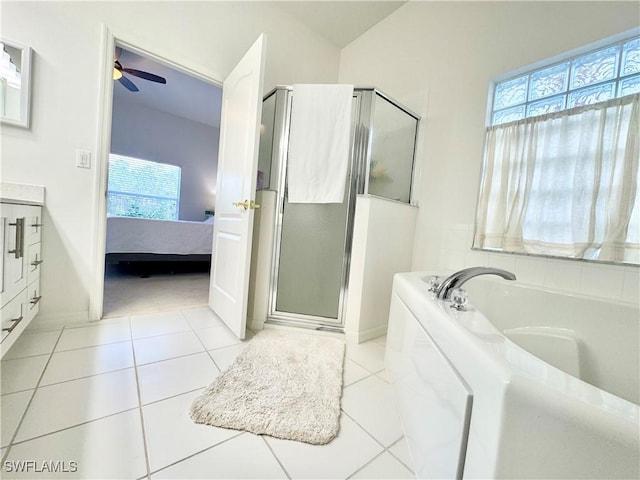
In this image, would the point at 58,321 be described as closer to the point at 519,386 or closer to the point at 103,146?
the point at 103,146

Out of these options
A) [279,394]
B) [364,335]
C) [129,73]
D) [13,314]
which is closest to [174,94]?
[129,73]

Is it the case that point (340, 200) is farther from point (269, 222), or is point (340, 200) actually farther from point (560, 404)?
point (560, 404)

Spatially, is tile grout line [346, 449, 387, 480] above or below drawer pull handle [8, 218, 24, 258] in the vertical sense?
below

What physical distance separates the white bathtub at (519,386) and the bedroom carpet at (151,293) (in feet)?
6.11

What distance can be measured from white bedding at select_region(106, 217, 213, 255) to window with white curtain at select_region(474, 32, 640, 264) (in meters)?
2.99

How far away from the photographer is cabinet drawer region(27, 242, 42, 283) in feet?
4.09

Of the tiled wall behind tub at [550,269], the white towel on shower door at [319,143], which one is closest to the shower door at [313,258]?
the white towel on shower door at [319,143]

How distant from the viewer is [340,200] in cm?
170

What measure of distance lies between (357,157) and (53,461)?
76.6 inches

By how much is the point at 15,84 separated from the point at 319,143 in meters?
1.70

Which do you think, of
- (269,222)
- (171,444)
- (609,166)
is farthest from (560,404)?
(269,222)

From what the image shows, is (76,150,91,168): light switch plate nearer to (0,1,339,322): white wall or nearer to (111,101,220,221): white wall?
(0,1,339,322): white wall

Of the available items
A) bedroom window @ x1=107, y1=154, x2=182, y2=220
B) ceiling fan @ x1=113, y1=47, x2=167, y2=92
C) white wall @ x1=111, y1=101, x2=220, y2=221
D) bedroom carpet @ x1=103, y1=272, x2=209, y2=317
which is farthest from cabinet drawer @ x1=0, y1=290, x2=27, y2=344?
white wall @ x1=111, y1=101, x2=220, y2=221

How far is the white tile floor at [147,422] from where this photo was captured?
0.74 meters
